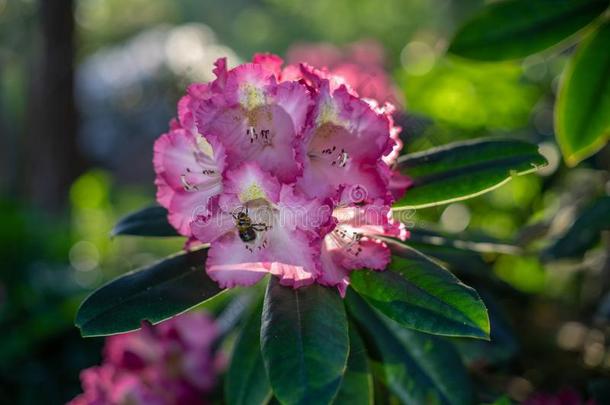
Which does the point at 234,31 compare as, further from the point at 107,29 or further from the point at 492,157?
the point at 492,157

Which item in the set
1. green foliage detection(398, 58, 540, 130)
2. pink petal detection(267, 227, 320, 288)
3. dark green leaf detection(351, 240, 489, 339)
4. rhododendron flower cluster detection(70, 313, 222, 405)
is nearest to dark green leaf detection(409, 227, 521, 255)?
dark green leaf detection(351, 240, 489, 339)

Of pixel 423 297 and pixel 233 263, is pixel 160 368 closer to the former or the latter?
pixel 233 263

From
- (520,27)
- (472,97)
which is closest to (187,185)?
(520,27)

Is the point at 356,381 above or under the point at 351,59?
under

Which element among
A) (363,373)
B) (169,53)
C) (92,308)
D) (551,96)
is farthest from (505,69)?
(169,53)

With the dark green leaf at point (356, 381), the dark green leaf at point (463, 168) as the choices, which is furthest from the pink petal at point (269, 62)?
the dark green leaf at point (356, 381)

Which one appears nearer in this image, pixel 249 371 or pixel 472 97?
pixel 249 371

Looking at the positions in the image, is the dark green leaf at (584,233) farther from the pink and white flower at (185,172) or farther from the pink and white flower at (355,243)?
the pink and white flower at (185,172)
